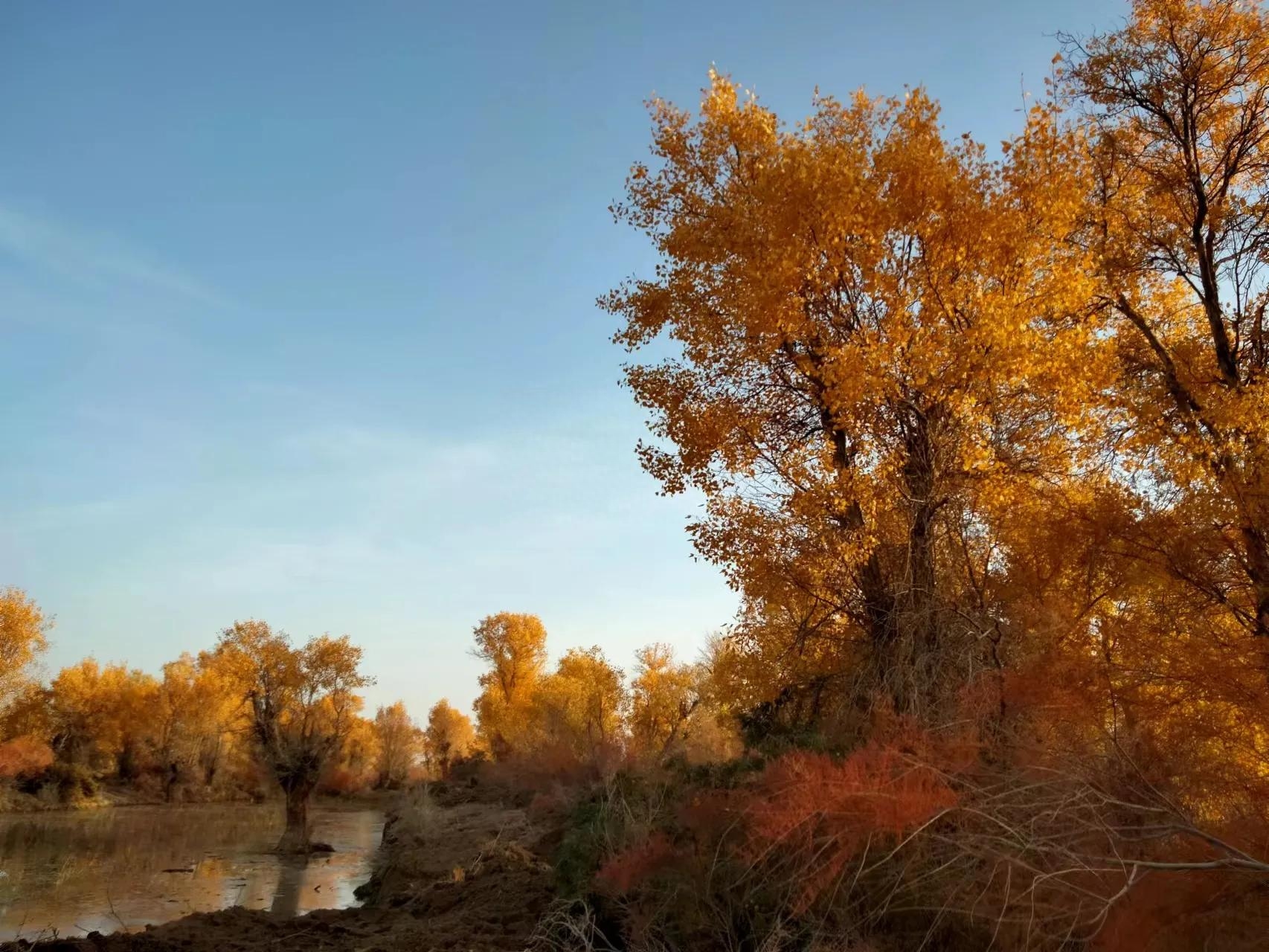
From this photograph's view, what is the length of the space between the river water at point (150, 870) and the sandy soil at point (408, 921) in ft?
4.60

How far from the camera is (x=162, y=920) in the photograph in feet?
46.6

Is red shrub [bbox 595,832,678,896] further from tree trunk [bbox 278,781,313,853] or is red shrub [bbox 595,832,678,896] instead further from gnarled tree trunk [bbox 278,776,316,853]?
gnarled tree trunk [bbox 278,776,316,853]

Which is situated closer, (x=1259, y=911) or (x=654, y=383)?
(x=1259, y=911)

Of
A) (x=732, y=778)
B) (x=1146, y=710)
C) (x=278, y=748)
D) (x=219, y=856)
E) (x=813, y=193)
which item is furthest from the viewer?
(x=278, y=748)

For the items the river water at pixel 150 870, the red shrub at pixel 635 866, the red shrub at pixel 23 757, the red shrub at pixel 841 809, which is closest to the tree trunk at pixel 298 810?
the river water at pixel 150 870

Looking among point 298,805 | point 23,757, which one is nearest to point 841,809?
point 298,805

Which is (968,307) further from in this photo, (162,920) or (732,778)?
(162,920)

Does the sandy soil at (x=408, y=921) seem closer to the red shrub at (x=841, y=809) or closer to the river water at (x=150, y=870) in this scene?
the river water at (x=150, y=870)

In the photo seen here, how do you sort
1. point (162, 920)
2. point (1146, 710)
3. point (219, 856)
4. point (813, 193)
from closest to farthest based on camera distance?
point (1146, 710), point (813, 193), point (162, 920), point (219, 856)

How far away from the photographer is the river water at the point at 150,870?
1488 centimetres

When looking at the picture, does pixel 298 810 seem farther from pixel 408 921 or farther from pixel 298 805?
pixel 408 921

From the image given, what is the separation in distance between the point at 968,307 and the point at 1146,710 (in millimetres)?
5575

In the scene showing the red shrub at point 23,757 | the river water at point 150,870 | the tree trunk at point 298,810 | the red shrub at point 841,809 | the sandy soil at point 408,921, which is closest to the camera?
the red shrub at point 841,809

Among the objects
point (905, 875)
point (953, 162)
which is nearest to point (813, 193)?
point (953, 162)
